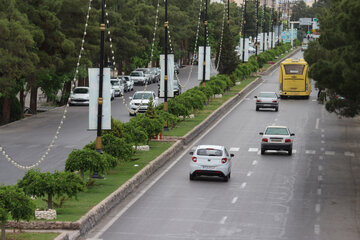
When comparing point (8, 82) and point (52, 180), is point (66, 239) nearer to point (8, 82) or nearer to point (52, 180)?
point (52, 180)

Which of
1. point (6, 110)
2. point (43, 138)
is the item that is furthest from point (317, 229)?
point (6, 110)

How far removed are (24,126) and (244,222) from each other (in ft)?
104

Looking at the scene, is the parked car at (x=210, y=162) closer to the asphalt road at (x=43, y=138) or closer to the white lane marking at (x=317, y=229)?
the asphalt road at (x=43, y=138)

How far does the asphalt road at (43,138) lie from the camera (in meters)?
40.2

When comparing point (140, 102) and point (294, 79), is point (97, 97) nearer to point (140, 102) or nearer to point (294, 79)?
point (140, 102)

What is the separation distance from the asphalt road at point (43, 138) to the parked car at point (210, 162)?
6328mm

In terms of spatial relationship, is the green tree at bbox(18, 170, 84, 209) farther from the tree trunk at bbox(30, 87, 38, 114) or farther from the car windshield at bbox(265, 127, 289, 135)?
the tree trunk at bbox(30, 87, 38, 114)

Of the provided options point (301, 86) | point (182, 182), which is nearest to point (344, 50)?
point (182, 182)

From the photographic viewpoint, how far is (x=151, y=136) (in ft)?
152

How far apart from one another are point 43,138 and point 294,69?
37.4m

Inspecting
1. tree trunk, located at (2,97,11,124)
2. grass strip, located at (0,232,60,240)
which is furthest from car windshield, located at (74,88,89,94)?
grass strip, located at (0,232,60,240)

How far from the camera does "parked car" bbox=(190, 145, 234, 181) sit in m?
36.8

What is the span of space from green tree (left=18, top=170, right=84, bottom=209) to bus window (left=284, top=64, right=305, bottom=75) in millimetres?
57788

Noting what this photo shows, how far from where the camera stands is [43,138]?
166ft
